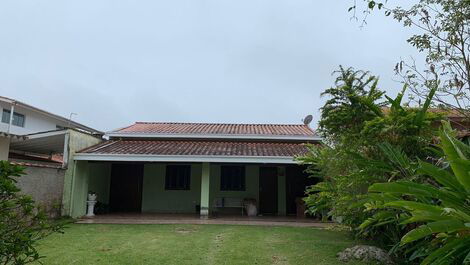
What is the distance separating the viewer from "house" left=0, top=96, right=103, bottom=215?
12.2 metres

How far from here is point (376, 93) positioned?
644 centimetres

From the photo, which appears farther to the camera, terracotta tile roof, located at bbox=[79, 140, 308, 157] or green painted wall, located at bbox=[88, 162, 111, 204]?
green painted wall, located at bbox=[88, 162, 111, 204]

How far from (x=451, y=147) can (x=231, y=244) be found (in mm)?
6497

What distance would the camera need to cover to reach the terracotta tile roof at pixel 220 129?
17641 mm

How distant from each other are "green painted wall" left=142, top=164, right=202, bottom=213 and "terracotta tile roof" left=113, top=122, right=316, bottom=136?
6.60 ft

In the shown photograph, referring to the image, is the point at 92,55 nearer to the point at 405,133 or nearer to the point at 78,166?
the point at 78,166

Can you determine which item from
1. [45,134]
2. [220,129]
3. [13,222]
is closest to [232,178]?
[220,129]

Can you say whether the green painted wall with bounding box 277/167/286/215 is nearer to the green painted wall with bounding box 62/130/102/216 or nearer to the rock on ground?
the green painted wall with bounding box 62/130/102/216

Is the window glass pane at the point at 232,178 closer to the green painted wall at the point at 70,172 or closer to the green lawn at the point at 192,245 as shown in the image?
the green lawn at the point at 192,245

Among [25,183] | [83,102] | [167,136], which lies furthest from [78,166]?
[83,102]

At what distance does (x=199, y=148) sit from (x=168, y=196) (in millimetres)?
3056

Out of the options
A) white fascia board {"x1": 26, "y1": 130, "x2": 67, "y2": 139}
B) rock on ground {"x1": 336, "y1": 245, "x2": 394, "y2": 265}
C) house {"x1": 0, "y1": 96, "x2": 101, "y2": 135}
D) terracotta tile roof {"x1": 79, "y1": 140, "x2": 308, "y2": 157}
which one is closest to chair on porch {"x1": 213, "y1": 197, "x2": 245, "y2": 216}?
terracotta tile roof {"x1": 79, "y1": 140, "x2": 308, "y2": 157}

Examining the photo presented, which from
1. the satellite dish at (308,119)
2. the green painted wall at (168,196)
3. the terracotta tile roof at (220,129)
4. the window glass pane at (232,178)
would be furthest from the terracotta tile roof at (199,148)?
the satellite dish at (308,119)

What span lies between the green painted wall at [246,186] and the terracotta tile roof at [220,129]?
1691mm
